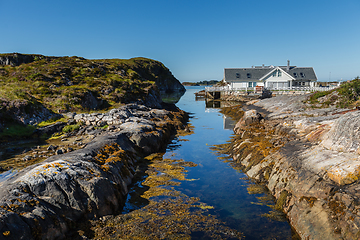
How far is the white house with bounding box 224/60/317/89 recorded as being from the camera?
66.6 meters

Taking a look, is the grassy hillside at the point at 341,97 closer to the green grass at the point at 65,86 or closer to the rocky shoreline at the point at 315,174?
the rocky shoreline at the point at 315,174

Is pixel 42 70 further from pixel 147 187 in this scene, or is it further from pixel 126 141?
pixel 147 187

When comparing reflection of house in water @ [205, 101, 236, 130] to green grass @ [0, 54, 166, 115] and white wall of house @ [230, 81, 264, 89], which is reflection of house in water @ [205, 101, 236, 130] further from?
white wall of house @ [230, 81, 264, 89]

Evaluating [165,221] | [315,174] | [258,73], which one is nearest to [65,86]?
[165,221]

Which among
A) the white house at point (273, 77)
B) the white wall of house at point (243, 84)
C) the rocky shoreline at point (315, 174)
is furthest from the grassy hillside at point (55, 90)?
the white house at point (273, 77)

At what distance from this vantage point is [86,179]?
338 inches

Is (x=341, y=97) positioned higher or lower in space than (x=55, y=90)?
lower

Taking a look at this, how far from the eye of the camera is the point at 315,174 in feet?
28.8

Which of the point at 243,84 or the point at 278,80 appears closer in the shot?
the point at 278,80

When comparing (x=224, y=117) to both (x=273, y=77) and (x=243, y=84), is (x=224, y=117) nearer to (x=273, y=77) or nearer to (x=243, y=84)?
(x=243, y=84)

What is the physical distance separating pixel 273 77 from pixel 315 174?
65198mm

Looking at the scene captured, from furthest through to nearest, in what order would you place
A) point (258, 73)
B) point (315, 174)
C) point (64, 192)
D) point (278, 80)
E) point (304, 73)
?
point (258, 73), point (304, 73), point (278, 80), point (315, 174), point (64, 192)

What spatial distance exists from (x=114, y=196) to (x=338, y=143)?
10.4 m

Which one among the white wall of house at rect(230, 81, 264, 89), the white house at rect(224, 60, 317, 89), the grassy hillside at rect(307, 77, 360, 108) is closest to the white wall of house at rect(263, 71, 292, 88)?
the white house at rect(224, 60, 317, 89)
